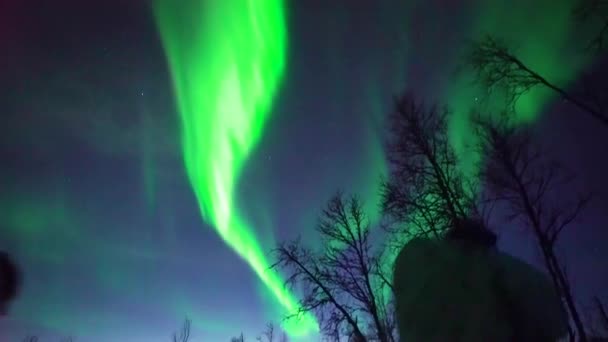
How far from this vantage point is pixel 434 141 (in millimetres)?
13461

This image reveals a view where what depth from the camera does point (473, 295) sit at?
706 centimetres

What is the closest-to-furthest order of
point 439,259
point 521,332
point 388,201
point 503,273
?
1. point 521,332
2. point 503,273
3. point 439,259
4. point 388,201

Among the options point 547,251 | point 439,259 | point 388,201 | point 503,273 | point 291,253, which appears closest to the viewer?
point 503,273

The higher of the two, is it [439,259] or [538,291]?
[439,259]

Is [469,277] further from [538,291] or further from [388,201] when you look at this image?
[388,201]

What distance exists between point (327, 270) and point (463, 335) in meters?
9.80


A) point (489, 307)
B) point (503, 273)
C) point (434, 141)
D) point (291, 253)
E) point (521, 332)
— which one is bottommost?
point (521, 332)

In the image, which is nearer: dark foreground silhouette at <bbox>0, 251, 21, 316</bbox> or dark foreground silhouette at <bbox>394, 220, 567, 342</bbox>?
dark foreground silhouette at <bbox>0, 251, 21, 316</bbox>

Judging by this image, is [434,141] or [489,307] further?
[434,141]

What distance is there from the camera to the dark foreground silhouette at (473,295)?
6.87 metres

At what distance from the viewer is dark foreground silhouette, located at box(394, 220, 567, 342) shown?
687 centimetres

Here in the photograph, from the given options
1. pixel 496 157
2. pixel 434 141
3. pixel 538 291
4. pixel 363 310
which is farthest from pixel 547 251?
pixel 538 291

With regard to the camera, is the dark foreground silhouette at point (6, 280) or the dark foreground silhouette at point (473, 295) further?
the dark foreground silhouette at point (473, 295)

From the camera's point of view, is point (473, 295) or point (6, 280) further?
point (473, 295)
